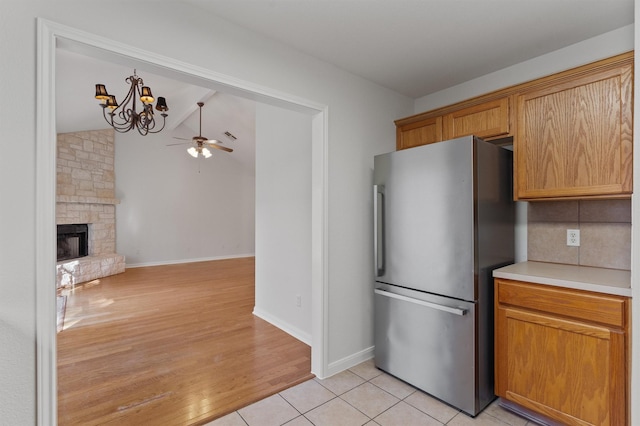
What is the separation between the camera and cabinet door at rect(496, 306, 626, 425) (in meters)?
1.58

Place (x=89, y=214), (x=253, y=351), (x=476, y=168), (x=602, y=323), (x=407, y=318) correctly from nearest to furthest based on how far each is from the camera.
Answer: (x=602, y=323), (x=476, y=168), (x=407, y=318), (x=253, y=351), (x=89, y=214)

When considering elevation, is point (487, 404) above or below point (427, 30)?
below

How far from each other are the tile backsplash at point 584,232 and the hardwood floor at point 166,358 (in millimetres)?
2080

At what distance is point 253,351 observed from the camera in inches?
113

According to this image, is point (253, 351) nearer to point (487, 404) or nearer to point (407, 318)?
point (407, 318)

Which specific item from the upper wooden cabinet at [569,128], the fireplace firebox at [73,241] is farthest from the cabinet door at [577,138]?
the fireplace firebox at [73,241]

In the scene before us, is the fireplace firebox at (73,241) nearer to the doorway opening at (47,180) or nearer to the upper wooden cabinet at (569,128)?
the doorway opening at (47,180)

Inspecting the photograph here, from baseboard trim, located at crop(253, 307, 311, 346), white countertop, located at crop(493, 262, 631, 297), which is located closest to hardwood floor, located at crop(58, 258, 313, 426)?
baseboard trim, located at crop(253, 307, 311, 346)

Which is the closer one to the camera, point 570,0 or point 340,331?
point 570,0

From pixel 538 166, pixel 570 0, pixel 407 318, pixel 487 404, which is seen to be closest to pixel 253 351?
pixel 407 318

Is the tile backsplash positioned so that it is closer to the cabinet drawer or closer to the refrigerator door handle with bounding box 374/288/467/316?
the cabinet drawer

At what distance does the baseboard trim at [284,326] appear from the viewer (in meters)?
3.11

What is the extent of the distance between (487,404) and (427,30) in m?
2.48

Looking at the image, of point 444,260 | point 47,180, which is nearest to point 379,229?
point 444,260
